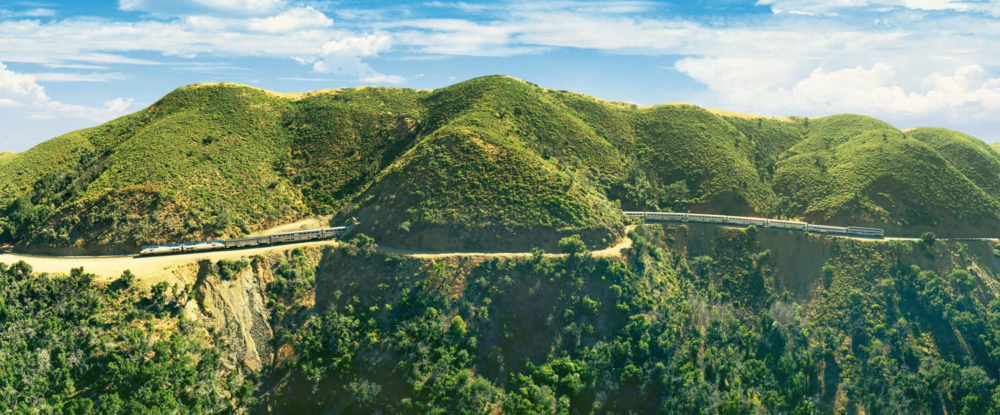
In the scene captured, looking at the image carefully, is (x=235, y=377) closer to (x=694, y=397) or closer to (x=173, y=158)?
(x=173, y=158)

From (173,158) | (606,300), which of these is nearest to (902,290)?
(606,300)

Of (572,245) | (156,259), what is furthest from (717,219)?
(156,259)

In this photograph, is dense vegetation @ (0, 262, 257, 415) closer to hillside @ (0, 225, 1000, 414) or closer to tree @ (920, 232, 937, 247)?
hillside @ (0, 225, 1000, 414)

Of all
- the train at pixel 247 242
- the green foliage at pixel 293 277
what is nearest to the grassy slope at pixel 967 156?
the train at pixel 247 242

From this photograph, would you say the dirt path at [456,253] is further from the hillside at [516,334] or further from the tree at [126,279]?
the tree at [126,279]

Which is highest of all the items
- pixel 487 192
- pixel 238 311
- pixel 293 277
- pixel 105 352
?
pixel 487 192

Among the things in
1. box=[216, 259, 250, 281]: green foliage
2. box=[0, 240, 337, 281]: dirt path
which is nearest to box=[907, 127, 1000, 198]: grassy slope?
box=[0, 240, 337, 281]: dirt path

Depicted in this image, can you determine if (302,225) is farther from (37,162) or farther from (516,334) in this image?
(37,162)
